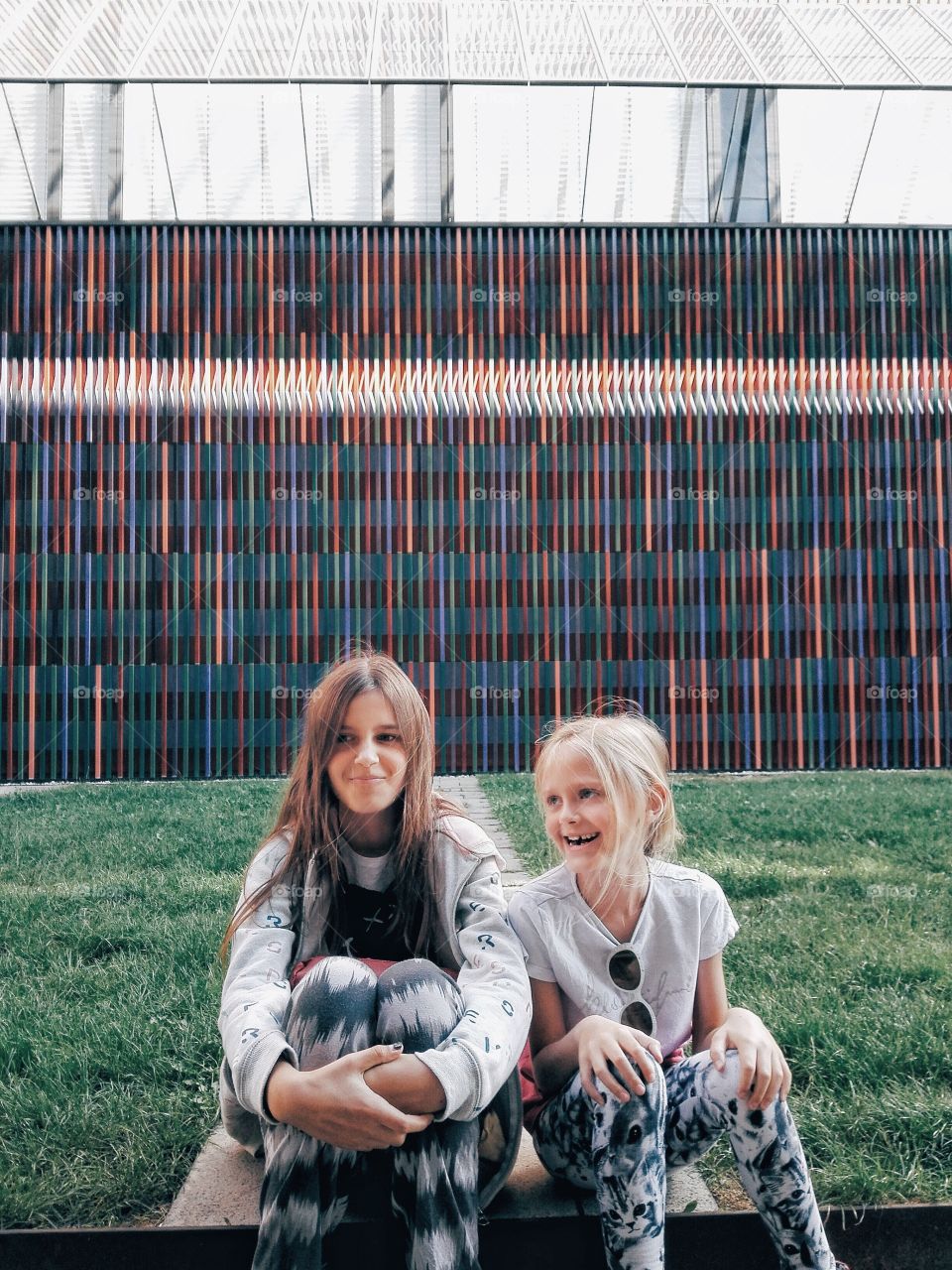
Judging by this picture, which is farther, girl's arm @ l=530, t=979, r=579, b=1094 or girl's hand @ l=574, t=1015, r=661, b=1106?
girl's arm @ l=530, t=979, r=579, b=1094

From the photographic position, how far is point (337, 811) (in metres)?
2.04

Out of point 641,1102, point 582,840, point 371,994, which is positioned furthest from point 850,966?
point 371,994

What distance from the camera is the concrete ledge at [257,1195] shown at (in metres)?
1.89

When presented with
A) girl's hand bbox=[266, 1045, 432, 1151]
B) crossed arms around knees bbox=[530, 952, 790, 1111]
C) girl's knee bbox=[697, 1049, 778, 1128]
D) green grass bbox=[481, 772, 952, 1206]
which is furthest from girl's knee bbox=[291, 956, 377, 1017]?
green grass bbox=[481, 772, 952, 1206]

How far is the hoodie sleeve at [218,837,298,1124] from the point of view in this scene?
1.59 m

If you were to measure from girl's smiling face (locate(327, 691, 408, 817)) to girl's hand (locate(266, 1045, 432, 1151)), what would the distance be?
1.75ft

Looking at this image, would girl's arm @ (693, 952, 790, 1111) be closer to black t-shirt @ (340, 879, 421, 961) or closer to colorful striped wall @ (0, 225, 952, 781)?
black t-shirt @ (340, 879, 421, 961)

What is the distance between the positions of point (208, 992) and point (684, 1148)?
204cm

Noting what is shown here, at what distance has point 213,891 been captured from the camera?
4.97 meters

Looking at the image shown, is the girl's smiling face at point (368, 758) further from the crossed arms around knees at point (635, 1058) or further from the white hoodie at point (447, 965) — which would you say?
the crossed arms around knees at point (635, 1058)

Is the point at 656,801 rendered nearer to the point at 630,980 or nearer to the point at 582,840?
the point at 582,840

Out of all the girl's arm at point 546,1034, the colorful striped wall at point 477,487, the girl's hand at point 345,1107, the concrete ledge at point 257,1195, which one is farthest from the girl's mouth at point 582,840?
Result: the colorful striped wall at point 477,487

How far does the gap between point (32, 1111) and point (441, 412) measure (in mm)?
15779

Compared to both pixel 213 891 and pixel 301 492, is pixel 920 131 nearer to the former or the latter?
pixel 301 492
